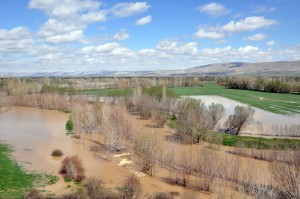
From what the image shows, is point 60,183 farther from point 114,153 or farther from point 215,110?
point 215,110

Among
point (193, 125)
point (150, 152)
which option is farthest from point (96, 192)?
point (193, 125)

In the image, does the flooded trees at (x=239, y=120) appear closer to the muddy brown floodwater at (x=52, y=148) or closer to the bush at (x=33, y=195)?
the muddy brown floodwater at (x=52, y=148)

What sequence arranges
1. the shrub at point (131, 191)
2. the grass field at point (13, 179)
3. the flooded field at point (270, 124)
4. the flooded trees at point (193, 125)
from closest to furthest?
the shrub at point (131, 191)
the grass field at point (13, 179)
the flooded trees at point (193, 125)
the flooded field at point (270, 124)

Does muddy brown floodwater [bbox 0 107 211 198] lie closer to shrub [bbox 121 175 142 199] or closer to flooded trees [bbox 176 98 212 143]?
shrub [bbox 121 175 142 199]

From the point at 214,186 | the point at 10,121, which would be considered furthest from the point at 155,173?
the point at 10,121

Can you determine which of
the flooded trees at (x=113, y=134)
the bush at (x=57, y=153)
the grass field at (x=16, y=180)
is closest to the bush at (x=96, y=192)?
the grass field at (x=16, y=180)

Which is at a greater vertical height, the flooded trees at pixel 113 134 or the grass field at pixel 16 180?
the flooded trees at pixel 113 134
